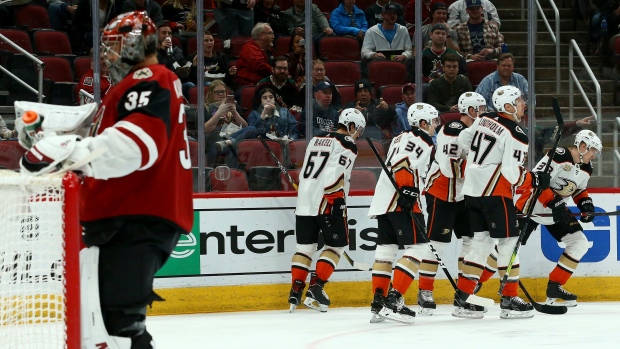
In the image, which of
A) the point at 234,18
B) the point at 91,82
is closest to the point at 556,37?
the point at 234,18

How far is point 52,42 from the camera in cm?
661

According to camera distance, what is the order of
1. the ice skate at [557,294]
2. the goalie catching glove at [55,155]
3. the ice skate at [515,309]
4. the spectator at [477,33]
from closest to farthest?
the goalie catching glove at [55,155]
the ice skate at [515,309]
the ice skate at [557,294]
the spectator at [477,33]

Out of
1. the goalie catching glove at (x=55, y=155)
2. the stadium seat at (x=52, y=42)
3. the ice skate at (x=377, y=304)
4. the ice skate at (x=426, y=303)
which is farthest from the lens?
the ice skate at (x=426, y=303)

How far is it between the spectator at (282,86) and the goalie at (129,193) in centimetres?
394

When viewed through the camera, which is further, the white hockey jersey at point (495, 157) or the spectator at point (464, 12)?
the spectator at point (464, 12)

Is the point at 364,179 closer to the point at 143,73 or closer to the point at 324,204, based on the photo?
the point at 324,204

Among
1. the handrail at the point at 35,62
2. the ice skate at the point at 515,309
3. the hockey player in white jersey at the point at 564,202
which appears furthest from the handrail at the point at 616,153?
the handrail at the point at 35,62

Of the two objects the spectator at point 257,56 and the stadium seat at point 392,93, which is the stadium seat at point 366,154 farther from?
the spectator at point 257,56

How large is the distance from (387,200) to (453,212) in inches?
27.0

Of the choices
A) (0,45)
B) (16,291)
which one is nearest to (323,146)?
(0,45)

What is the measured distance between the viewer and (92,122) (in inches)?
121

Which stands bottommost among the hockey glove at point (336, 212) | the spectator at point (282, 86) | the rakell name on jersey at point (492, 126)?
the hockey glove at point (336, 212)

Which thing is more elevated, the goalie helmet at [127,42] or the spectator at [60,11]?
the spectator at [60,11]

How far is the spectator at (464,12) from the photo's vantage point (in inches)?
297
